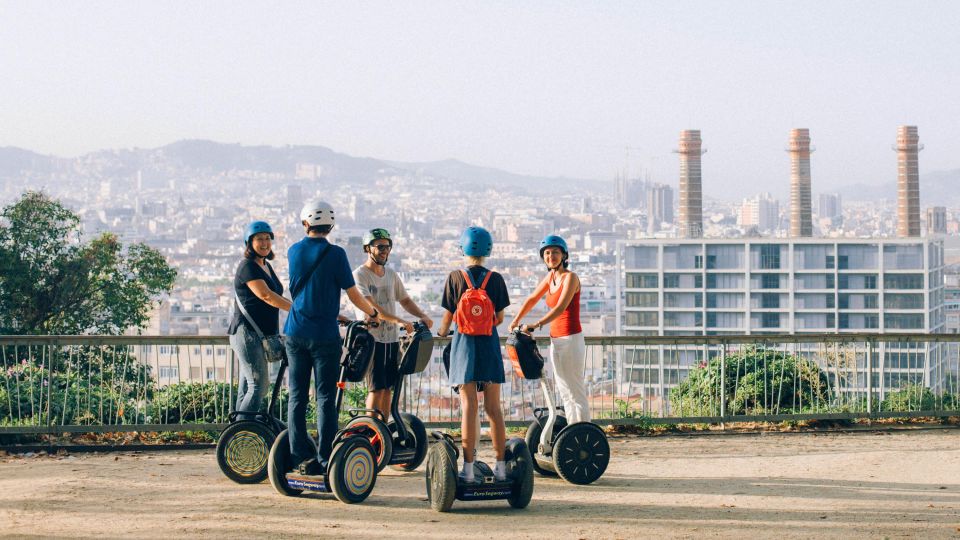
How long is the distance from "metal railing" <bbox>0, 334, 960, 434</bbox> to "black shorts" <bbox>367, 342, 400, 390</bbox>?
1.84 metres

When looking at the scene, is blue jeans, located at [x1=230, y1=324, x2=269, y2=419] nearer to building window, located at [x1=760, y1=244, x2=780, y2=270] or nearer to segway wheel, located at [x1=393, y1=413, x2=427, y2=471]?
segway wheel, located at [x1=393, y1=413, x2=427, y2=471]

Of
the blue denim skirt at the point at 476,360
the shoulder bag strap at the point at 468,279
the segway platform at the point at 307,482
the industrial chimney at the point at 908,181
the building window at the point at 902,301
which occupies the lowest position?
the segway platform at the point at 307,482

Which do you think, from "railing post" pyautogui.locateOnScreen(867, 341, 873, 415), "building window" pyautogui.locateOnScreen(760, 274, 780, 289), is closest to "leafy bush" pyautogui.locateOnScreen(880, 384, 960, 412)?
"railing post" pyautogui.locateOnScreen(867, 341, 873, 415)

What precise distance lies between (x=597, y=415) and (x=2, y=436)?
5.57 metres

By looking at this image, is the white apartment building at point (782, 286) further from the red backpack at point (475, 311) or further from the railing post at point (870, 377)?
the red backpack at point (475, 311)

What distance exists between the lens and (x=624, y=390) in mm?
13273

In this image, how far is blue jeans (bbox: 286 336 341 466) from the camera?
7.84m

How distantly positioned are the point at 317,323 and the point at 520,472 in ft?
5.24

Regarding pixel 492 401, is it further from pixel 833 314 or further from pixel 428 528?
pixel 833 314

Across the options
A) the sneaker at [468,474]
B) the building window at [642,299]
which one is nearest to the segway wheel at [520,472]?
the sneaker at [468,474]

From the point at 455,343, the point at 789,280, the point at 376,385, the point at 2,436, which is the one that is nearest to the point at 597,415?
the point at 376,385

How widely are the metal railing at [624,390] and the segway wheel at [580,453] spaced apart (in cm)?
214

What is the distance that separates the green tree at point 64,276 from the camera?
34312 millimetres

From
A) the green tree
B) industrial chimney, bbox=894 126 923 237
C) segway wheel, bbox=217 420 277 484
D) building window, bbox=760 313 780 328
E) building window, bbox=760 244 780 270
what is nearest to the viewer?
segway wheel, bbox=217 420 277 484
